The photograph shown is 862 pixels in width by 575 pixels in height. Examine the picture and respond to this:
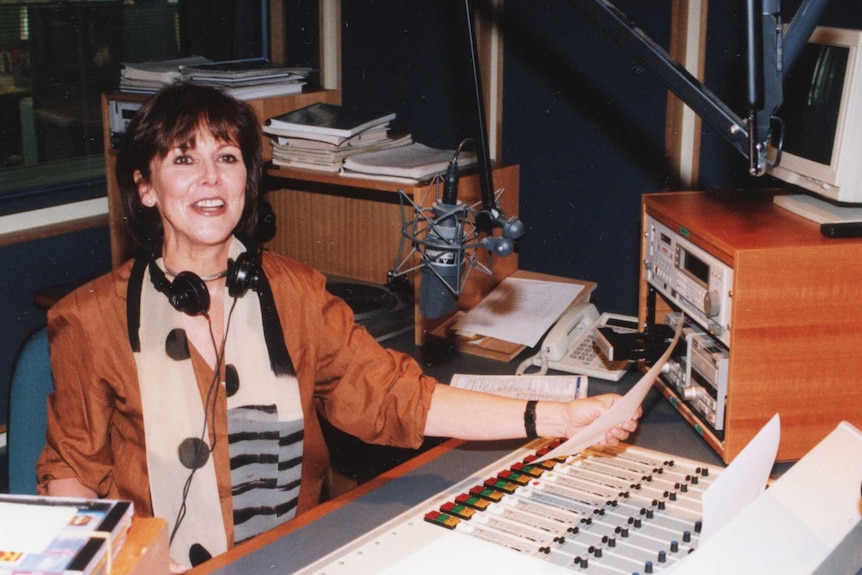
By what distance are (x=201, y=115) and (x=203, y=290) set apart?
0.33 meters

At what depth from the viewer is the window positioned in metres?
2.98

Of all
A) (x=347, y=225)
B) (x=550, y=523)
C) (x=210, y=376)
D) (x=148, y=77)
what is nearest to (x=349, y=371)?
(x=210, y=376)

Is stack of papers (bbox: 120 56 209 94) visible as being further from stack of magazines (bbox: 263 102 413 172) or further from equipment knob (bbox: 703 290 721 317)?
equipment knob (bbox: 703 290 721 317)

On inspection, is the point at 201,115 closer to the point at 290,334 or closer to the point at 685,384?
the point at 290,334

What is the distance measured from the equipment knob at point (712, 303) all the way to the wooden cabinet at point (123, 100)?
1.25m

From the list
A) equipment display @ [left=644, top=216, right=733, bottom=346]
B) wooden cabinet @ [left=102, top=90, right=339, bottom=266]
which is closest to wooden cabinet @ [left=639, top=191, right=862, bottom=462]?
equipment display @ [left=644, top=216, right=733, bottom=346]

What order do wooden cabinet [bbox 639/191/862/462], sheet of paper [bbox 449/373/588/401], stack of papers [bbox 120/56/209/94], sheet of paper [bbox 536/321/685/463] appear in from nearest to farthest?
1. sheet of paper [bbox 536/321/685/463]
2. wooden cabinet [bbox 639/191/862/462]
3. sheet of paper [bbox 449/373/588/401]
4. stack of papers [bbox 120/56/209/94]

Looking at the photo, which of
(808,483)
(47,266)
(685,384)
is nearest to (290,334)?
(685,384)

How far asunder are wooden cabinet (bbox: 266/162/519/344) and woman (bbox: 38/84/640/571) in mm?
636

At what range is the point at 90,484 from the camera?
5.25 feet

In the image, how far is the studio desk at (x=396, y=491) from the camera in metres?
1.32

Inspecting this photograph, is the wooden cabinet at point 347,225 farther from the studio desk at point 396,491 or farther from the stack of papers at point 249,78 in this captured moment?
the studio desk at point 396,491

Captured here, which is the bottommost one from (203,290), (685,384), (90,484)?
(90,484)

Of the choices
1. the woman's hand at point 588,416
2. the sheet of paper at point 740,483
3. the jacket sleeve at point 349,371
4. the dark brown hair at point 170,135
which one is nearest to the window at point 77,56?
the dark brown hair at point 170,135
